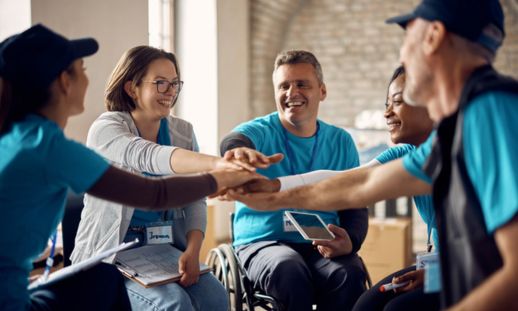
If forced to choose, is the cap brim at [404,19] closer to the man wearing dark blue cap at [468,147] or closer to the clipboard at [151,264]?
the man wearing dark blue cap at [468,147]

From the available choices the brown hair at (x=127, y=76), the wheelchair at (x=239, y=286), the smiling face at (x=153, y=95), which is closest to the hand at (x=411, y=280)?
the wheelchair at (x=239, y=286)

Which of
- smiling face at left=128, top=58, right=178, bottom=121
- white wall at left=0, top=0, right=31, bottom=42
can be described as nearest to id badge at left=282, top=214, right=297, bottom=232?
smiling face at left=128, top=58, right=178, bottom=121

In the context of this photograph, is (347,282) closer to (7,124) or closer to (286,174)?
(286,174)

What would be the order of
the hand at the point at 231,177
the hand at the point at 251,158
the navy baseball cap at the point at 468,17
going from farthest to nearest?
the hand at the point at 251,158 < the hand at the point at 231,177 < the navy baseball cap at the point at 468,17

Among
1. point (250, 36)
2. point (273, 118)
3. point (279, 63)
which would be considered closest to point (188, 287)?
point (273, 118)

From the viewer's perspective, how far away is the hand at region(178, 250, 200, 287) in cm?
243

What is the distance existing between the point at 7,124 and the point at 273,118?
1.60 m

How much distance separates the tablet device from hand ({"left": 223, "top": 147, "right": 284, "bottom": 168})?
343 millimetres

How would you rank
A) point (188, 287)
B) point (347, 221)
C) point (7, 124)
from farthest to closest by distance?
point (347, 221), point (188, 287), point (7, 124)

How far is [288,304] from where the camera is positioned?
2.56m

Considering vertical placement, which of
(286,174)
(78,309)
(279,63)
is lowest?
(78,309)

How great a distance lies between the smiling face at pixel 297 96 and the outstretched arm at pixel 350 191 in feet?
2.70

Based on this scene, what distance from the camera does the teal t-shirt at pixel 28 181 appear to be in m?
1.56

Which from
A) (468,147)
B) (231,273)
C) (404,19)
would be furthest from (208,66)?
(468,147)
